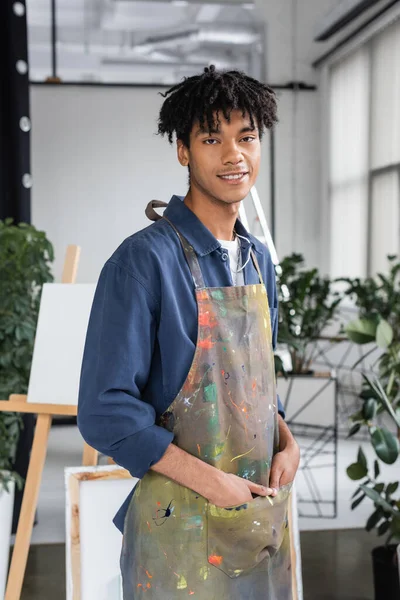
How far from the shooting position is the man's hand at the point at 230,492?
1.13 metres

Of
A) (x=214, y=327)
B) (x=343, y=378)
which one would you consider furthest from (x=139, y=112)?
(x=214, y=327)

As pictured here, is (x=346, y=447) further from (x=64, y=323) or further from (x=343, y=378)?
(x=64, y=323)

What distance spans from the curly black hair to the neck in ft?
0.32

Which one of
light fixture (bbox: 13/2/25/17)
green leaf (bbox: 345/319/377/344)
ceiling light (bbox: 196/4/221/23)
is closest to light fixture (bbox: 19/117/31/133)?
light fixture (bbox: 13/2/25/17)

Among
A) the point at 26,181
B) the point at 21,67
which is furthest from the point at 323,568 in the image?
the point at 21,67

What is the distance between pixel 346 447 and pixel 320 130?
3084 mm

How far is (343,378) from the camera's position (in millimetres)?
5777

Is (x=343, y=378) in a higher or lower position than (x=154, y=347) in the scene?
lower

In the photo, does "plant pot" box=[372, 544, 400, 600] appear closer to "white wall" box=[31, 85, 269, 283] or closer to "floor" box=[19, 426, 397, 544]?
"floor" box=[19, 426, 397, 544]

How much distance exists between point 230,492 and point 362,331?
1415mm

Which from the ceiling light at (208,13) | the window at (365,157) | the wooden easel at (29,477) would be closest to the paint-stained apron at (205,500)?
the wooden easel at (29,477)

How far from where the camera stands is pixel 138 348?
112 cm

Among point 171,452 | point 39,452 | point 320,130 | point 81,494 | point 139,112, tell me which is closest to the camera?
point 171,452

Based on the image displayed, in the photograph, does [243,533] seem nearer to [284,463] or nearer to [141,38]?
[284,463]
